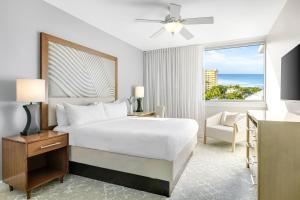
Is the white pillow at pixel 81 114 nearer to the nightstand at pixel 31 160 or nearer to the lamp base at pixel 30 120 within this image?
the nightstand at pixel 31 160

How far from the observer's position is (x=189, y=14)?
125 inches

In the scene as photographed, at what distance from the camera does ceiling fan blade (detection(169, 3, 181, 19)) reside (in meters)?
2.76

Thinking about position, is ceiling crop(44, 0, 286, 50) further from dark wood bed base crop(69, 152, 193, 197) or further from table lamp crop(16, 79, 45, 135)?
dark wood bed base crop(69, 152, 193, 197)

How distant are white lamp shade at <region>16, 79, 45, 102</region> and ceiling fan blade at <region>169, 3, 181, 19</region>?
2.12 meters

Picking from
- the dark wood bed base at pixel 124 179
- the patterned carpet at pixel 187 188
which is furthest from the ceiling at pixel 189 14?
the patterned carpet at pixel 187 188

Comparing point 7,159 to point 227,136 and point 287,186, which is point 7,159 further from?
point 227,136

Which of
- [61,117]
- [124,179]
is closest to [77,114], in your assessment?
[61,117]

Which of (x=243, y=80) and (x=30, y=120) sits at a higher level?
(x=243, y=80)

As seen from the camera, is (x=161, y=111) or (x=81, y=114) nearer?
(x=81, y=114)

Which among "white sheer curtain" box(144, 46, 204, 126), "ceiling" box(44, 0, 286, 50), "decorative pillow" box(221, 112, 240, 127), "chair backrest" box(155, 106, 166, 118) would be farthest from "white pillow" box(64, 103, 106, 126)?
"decorative pillow" box(221, 112, 240, 127)

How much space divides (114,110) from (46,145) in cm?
161

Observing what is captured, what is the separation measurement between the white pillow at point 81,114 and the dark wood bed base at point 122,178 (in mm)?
632

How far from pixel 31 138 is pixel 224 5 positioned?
10.8 ft

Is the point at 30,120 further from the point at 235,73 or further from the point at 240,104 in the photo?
the point at 235,73
